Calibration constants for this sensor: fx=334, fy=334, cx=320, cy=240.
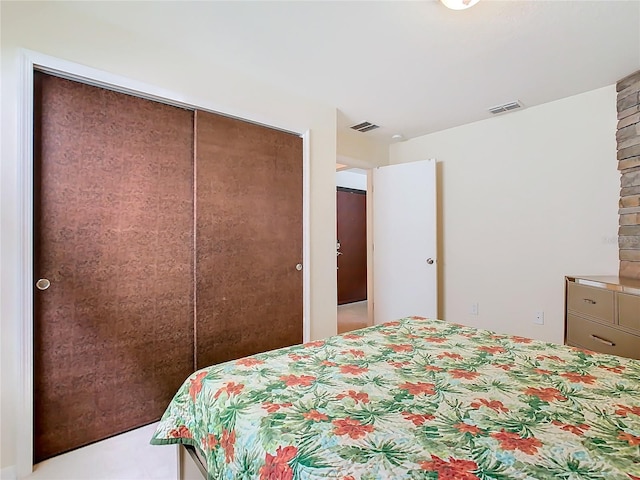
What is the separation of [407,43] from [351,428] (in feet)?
6.91

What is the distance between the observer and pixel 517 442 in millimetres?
778

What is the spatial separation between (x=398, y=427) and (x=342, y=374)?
0.37 meters

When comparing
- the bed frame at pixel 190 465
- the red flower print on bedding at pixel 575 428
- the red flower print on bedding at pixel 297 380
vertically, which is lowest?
the bed frame at pixel 190 465

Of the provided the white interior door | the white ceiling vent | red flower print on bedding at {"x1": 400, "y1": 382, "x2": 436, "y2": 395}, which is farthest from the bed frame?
the white ceiling vent

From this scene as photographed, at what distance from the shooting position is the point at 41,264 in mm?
1695

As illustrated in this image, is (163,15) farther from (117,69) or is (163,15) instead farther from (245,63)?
(245,63)

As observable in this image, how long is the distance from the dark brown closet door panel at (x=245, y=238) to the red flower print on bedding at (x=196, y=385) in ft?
3.27

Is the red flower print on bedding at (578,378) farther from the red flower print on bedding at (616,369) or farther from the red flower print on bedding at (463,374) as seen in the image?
the red flower print on bedding at (463,374)

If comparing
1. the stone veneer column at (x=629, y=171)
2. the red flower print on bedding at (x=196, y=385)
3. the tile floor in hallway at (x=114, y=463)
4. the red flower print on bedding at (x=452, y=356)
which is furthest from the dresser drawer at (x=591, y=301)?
the tile floor in hallway at (x=114, y=463)

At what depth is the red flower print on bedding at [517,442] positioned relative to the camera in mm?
752

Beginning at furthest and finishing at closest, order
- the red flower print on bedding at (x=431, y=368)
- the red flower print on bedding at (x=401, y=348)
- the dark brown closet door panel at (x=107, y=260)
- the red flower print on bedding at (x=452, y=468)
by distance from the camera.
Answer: the dark brown closet door panel at (x=107, y=260)
the red flower print on bedding at (x=401, y=348)
the red flower print on bedding at (x=431, y=368)
the red flower print on bedding at (x=452, y=468)

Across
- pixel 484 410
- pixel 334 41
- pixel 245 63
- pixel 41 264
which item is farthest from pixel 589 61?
pixel 41 264

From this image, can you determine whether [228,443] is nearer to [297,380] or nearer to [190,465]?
[297,380]

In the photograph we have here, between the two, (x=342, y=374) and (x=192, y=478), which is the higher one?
(x=342, y=374)
